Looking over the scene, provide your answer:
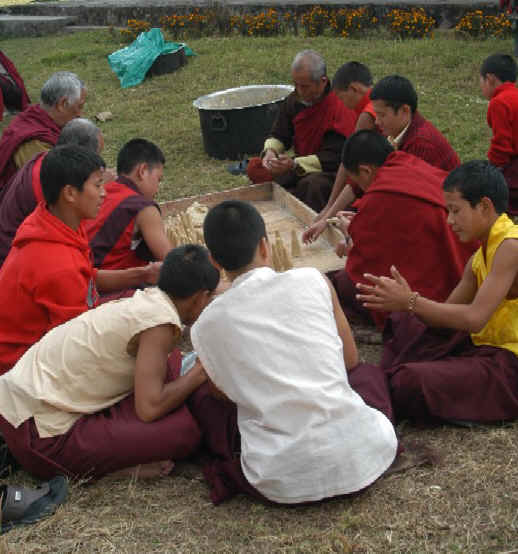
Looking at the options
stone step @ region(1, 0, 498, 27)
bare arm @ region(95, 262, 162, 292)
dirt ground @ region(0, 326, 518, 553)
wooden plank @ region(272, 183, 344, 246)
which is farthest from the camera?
stone step @ region(1, 0, 498, 27)

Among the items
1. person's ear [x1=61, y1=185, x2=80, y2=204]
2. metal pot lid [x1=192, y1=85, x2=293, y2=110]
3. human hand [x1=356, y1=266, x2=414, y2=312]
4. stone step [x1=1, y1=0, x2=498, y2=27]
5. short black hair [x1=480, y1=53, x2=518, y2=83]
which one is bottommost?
stone step [x1=1, y1=0, x2=498, y2=27]

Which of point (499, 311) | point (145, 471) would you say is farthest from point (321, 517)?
point (499, 311)

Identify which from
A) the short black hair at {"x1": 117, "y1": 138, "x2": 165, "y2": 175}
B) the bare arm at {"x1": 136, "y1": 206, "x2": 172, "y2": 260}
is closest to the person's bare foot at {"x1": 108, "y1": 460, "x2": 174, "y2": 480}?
the bare arm at {"x1": 136, "y1": 206, "x2": 172, "y2": 260}

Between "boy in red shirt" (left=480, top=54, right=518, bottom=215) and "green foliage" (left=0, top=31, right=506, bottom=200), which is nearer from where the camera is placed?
"boy in red shirt" (left=480, top=54, right=518, bottom=215)

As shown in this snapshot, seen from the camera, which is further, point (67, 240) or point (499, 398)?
point (67, 240)

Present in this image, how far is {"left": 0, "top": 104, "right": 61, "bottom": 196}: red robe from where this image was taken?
216 inches

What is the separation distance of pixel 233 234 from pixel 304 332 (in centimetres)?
51

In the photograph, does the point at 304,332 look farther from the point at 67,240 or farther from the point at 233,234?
the point at 67,240

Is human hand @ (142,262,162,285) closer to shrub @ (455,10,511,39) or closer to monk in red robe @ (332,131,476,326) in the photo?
monk in red robe @ (332,131,476,326)

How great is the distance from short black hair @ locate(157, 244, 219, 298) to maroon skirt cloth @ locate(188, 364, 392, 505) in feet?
1.59

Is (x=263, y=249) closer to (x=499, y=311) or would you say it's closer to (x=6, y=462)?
(x=499, y=311)

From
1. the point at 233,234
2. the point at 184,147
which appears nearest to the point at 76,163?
the point at 233,234

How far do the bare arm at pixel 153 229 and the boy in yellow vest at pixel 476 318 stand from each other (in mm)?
1504

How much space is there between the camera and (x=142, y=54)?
1245 cm
